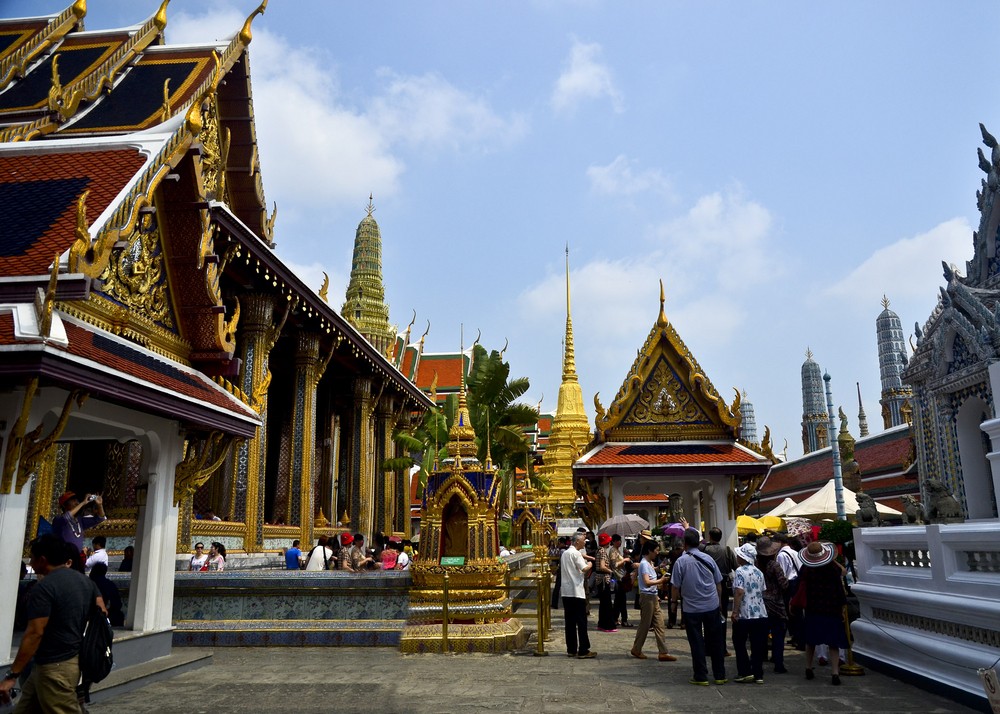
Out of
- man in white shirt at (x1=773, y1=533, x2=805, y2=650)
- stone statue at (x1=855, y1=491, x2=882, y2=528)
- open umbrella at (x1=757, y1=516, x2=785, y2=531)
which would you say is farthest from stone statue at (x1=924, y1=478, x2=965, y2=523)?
open umbrella at (x1=757, y1=516, x2=785, y2=531)

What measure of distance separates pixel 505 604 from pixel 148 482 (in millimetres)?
4479

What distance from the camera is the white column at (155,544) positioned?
763 cm

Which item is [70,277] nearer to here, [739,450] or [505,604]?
[505,604]

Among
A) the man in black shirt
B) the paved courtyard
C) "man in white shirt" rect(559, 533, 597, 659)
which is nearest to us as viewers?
the man in black shirt

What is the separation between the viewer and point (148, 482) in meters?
7.80

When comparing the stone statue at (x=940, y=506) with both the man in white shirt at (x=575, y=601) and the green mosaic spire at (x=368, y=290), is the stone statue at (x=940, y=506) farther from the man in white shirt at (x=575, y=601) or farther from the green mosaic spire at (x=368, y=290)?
the green mosaic spire at (x=368, y=290)

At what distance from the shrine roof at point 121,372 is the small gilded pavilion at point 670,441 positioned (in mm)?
7803

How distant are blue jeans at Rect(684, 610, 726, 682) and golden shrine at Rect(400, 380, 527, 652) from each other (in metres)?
2.69

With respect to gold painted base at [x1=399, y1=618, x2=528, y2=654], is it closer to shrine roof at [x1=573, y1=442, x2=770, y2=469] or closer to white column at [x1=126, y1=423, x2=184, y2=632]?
white column at [x1=126, y1=423, x2=184, y2=632]

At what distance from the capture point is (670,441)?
14820 millimetres

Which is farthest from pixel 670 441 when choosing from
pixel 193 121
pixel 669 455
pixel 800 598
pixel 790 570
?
pixel 193 121

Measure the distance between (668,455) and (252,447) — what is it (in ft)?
27.1

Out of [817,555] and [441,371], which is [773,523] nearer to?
[817,555]

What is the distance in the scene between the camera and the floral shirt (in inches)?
281
